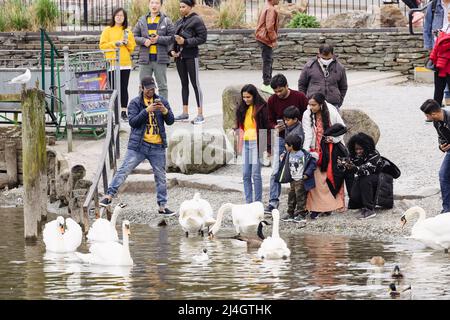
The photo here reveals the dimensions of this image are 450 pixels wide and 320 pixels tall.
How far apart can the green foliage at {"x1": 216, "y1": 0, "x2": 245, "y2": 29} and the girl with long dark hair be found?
12557 millimetres

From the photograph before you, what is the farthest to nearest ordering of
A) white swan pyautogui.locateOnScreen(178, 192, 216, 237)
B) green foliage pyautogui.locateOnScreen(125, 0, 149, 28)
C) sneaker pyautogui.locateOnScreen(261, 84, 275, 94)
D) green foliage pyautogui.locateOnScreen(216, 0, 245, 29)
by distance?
green foliage pyautogui.locateOnScreen(216, 0, 245, 29)
green foliage pyautogui.locateOnScreen(125, 0, 149, 28)
sneaker pyautogui.locateOnScreen(261, 84, 275, 94)
white swan pyautogui.locateOnScreen(178, 192, 216, 237)

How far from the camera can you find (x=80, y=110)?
24.0m

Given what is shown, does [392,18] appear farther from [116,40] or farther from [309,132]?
[309,132]

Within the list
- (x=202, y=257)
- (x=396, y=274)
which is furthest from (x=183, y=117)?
(x=396, y=274)

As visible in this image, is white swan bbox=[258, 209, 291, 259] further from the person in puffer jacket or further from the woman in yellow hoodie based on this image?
the woman in yellow hoodie

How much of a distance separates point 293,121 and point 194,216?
5.57 feet

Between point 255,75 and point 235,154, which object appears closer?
point 235,154

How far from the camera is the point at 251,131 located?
20156 millimetres

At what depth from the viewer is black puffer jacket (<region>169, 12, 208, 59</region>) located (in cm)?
2456

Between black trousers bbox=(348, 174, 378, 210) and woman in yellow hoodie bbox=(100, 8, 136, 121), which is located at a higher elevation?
woman in yellow hoodie bbox=(100, 8, 136, 121)

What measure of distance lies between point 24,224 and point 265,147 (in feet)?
12.4

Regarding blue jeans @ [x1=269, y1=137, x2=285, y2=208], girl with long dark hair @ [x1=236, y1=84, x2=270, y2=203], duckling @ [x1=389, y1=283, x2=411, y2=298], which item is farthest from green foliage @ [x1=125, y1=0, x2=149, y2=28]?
duckling @ [x1=389, y1=283, x2=411, y2=298]
